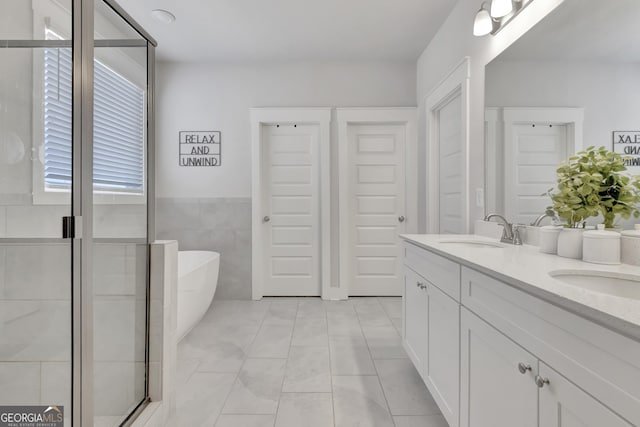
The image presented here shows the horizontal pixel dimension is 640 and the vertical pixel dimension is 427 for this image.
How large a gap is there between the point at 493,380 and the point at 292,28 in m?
2.95

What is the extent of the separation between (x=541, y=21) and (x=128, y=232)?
217 centimetres

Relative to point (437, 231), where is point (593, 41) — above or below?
above

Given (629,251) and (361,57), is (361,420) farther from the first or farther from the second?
(361,57)

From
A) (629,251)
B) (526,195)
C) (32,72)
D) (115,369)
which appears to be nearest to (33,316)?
(115,369)

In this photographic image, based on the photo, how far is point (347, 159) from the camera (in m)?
3.47

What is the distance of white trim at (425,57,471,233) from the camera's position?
2.25m

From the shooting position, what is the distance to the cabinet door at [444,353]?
1.25 meters

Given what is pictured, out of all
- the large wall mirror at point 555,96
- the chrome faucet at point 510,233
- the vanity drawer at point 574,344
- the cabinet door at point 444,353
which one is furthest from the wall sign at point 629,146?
the cabinet door at point 444,353

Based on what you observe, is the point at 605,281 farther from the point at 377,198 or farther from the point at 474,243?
the point at 377,198

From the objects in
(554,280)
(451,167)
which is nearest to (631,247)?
(554,280)

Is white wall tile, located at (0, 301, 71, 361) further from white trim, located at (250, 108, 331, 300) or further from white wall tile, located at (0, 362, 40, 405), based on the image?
white trim, located at (250, 108, 331, 300)

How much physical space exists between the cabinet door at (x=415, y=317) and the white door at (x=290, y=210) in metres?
1.70

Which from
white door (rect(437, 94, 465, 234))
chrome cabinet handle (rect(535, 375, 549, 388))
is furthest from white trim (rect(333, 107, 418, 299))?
chrome cabinet handle (rect(535, 375, 549, 388))

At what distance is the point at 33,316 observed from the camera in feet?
3.24
